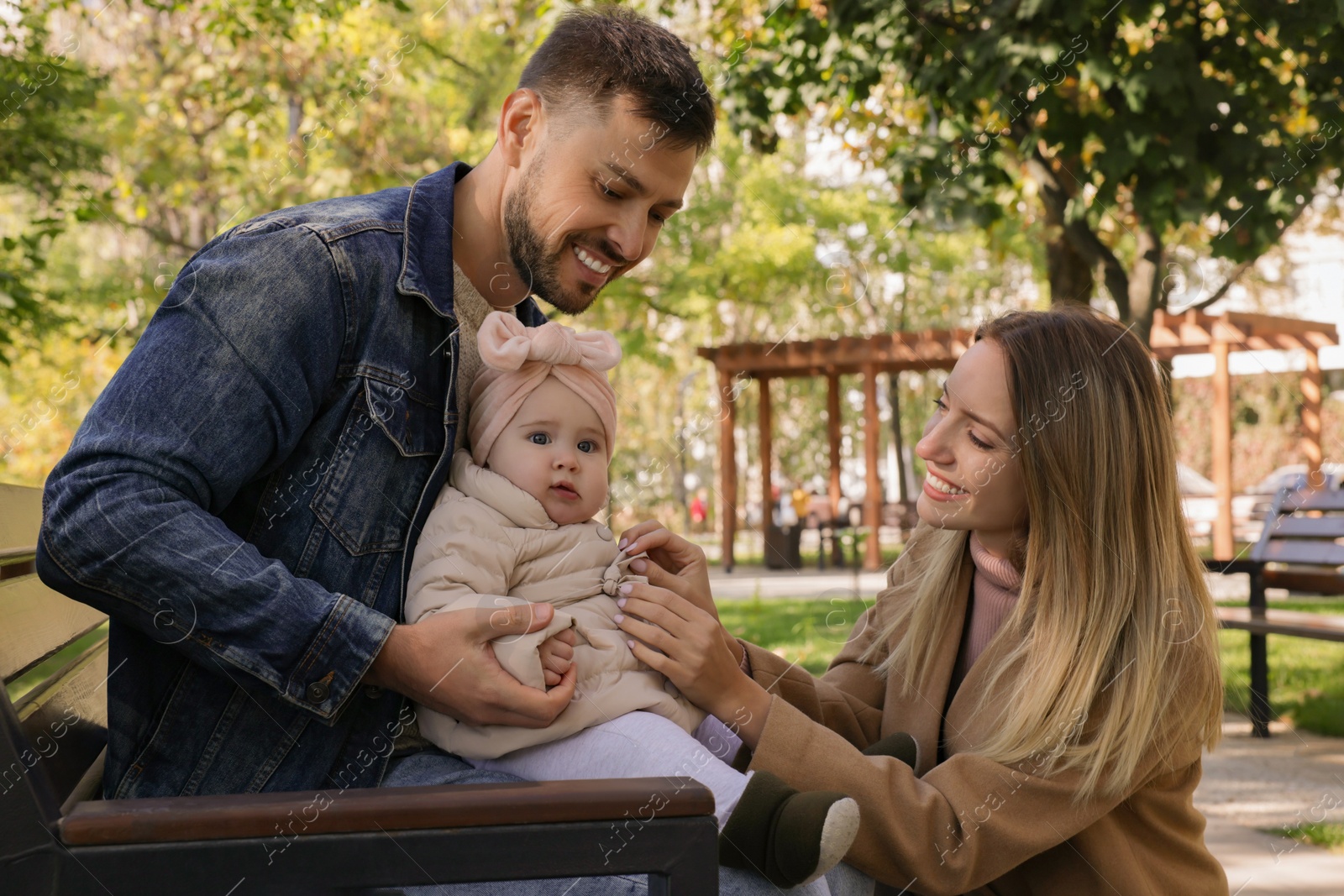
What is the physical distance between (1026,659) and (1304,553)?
16.4ft

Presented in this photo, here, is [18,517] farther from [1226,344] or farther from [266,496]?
[1226,344]

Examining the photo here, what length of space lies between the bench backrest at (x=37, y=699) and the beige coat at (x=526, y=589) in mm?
592

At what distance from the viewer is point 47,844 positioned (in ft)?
4.56

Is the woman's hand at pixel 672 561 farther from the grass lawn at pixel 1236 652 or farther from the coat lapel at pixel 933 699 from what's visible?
the grass lawn at pixel 1236 652

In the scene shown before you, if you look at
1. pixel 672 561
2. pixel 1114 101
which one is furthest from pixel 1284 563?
pixel 672 561

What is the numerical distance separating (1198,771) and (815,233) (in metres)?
18.2

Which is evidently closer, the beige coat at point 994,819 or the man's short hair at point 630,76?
the beige coat at point 994,819

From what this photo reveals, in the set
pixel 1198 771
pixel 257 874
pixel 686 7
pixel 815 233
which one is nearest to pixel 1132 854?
pixel 1198 771

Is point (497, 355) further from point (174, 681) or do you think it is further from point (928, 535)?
point (928, 535)

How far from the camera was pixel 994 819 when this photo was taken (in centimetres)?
201

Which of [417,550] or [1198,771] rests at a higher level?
[417,550]

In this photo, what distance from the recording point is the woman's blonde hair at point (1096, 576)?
6.84ft

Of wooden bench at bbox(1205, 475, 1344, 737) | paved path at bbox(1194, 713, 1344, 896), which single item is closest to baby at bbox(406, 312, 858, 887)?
paved path at bbox(1194, 713, 1344, 896)

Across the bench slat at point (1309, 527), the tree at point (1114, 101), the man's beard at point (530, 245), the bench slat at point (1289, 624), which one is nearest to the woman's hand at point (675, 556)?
the man's beard at point (530, 245)
